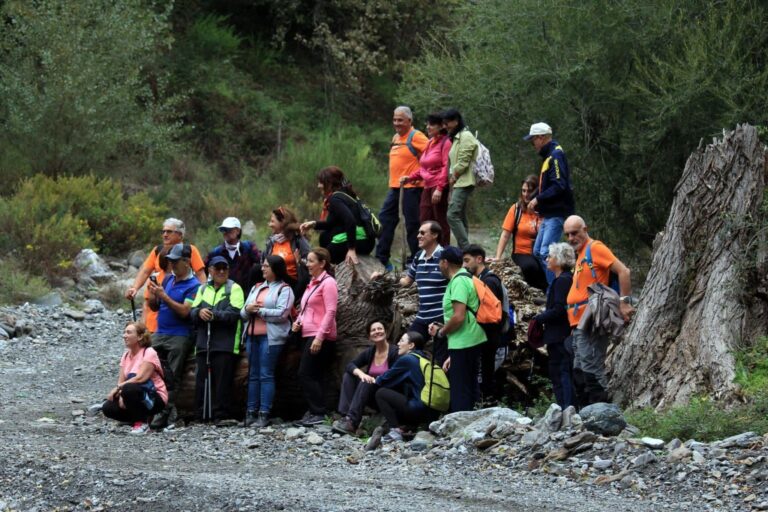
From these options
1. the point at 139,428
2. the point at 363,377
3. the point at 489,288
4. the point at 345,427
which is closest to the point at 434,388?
the point at 363,377

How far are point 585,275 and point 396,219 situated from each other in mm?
4070

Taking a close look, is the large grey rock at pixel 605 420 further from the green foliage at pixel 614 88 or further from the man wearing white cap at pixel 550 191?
the green foliage at pixel 614 88

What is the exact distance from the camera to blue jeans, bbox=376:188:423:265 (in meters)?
15.0

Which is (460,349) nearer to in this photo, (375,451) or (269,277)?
(375,451)

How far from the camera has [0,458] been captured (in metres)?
11.0

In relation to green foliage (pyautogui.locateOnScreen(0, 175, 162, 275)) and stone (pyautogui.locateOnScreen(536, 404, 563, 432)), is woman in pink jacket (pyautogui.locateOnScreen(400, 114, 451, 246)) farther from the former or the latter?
green foliage (pyautogui.locateOnScreen(0, 175, 162, 275))

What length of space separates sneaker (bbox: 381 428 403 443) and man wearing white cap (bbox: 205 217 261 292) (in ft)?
8.94

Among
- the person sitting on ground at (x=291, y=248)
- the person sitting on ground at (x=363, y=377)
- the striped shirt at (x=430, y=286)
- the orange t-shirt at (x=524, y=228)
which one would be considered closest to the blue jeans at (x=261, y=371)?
the person sitting on ground at (x=291, y=248)

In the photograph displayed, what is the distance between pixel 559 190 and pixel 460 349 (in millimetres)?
2497

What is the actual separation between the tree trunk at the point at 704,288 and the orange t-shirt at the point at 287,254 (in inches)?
136

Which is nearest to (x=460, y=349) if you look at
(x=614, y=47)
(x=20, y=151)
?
(x=614, y=47)

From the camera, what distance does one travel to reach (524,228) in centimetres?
1434

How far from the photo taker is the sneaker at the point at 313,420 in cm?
1298

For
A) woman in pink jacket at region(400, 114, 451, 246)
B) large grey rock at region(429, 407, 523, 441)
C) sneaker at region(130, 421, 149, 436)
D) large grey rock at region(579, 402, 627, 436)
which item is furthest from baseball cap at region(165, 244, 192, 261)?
large grey rock at region(579, 402, 627, 436)
